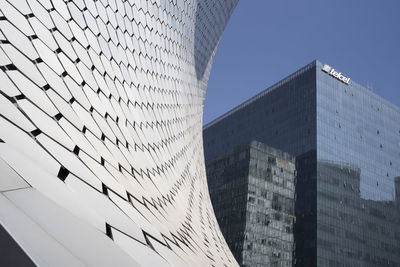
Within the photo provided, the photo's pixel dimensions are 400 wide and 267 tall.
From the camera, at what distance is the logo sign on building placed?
4109 inches

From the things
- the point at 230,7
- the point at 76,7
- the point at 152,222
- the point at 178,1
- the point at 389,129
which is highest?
the point at 389,129

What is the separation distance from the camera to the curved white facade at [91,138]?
16.1 ft

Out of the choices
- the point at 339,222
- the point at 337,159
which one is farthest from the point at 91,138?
the point at 337,159

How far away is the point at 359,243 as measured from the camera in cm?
9300

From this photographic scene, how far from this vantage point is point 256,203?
78188 millimetres

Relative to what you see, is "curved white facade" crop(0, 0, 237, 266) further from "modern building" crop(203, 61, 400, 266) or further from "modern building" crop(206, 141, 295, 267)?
"modern building" crop(203, 61, 400, 266)

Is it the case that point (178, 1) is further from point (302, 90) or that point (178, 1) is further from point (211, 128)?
point (211, 128)

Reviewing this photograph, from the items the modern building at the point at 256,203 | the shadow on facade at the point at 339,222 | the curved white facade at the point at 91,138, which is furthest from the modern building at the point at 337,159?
the curved white facade at the point at 91,138

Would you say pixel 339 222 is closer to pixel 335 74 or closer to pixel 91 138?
pixel 335 74

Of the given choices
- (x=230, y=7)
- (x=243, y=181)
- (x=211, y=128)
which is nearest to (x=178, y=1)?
(x=230, y=7)

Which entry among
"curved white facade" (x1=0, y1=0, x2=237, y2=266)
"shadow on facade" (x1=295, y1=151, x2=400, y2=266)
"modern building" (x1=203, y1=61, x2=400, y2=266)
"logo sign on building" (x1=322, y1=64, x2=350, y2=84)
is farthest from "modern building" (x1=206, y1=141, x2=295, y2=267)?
"curved white facade" (x1=0, y1=0, x2=237, y2=266)

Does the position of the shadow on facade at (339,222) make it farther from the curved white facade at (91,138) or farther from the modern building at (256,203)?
the curved white facade at (91,138)

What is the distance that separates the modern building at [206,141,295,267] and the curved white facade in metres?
54.1

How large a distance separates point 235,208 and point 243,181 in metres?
5.00
